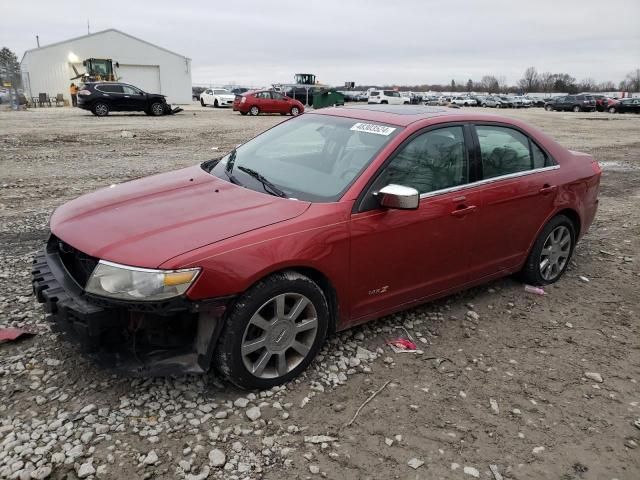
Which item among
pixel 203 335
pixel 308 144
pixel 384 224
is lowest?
pixel 203 335

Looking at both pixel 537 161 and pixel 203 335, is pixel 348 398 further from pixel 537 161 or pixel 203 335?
pixel 537 161

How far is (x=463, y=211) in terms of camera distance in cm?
375

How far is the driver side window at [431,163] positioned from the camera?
347 cm

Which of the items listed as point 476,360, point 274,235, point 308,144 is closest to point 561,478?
point 476,360

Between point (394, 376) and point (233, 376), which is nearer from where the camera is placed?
point (233, 376)

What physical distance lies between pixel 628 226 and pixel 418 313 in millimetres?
4272

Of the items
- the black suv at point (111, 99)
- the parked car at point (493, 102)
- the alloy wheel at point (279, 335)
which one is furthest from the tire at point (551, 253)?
the parked car at point (493, 102)

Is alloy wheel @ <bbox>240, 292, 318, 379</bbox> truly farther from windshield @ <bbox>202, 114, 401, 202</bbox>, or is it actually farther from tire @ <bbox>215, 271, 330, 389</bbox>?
windshield @ <bbox>202, 114, 401, 202</bbox>

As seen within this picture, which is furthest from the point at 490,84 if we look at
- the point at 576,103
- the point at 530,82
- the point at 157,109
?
the point at 157,109

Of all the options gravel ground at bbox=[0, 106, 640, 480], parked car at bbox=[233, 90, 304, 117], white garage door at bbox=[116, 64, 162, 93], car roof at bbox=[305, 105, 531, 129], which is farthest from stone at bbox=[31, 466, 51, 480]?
white garage door at bbox=[116, 64, 162, 93]

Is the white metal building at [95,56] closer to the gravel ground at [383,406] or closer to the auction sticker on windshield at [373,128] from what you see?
the auction sticker on windshield at [373,128]

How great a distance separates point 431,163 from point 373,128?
0.48 metres

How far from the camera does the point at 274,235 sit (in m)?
2.88

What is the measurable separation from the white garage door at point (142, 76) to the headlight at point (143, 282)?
45723 millimetres
